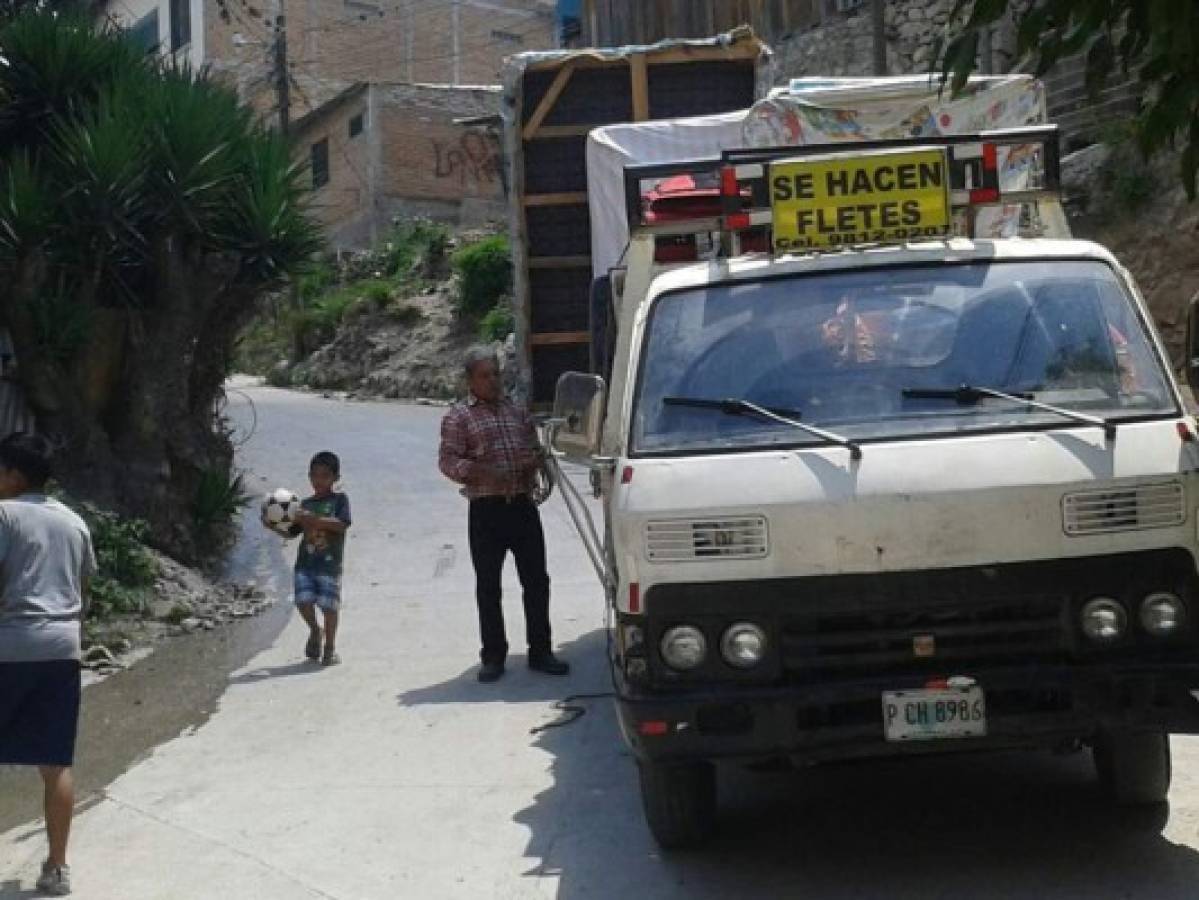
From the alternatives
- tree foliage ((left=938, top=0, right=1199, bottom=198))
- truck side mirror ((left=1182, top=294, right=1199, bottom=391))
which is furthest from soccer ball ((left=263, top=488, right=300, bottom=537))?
tree foliage ((left=938, top=0, right=1199, bottom=198))

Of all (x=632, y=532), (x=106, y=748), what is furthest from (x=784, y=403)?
(x=106, y=748)

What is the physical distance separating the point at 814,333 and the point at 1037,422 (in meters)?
0.84

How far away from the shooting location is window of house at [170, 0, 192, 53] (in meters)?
41.8

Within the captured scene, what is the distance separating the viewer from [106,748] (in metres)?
7.88

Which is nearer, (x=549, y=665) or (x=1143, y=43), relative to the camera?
(x=1143, y=43)

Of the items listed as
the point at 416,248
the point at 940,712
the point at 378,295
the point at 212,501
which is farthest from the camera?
the point at 416,248

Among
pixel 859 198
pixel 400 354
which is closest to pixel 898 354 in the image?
→ pixel 859 198

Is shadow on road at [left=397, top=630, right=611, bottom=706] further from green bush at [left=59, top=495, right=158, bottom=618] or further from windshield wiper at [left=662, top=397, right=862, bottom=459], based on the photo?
windshield wiper at [left=662, top=397, right=862, bottom=459]

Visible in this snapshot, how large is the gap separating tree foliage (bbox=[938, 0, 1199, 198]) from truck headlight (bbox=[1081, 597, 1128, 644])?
4.91ft

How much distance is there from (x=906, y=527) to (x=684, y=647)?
77 cm

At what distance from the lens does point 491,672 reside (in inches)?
345

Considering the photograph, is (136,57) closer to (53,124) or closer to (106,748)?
(53,124)

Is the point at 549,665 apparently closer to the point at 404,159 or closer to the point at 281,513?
the point at 281,513

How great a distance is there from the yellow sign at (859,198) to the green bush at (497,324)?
19068 millimetres
